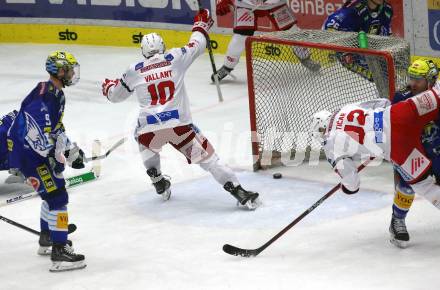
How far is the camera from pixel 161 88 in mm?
8273

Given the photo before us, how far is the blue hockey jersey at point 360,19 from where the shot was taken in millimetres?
9570

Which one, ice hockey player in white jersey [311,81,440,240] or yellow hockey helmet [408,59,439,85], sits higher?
yellow hockey helmet [408,59,439,85]

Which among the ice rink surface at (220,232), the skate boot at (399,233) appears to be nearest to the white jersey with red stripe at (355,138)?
the skate boot at (399,233)

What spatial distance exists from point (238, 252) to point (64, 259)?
112 cm

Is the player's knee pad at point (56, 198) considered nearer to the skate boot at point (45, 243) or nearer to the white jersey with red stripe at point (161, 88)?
the skate boot at point (45, 243)

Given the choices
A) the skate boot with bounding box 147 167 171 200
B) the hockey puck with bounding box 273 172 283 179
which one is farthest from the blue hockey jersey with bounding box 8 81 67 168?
the hockey puck with bounding box 273 172 283 179

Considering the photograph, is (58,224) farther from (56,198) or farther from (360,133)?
(360,133)

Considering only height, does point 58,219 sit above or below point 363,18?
below

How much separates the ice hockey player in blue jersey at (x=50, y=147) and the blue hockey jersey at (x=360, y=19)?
119 inches

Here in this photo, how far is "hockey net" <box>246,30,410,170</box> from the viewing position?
8734 millimetres

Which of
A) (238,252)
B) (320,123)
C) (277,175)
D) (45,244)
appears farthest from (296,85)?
(45,244)

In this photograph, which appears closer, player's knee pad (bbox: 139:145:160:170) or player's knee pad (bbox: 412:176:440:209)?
player's knee pad (bbox: 412:176:440:209)

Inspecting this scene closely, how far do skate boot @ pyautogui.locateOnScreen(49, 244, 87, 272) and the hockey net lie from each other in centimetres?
232

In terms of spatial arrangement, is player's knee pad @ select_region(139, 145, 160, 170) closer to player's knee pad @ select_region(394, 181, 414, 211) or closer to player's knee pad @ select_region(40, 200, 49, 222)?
player's knee pad @ select_region(40, 200, 49, 222)
